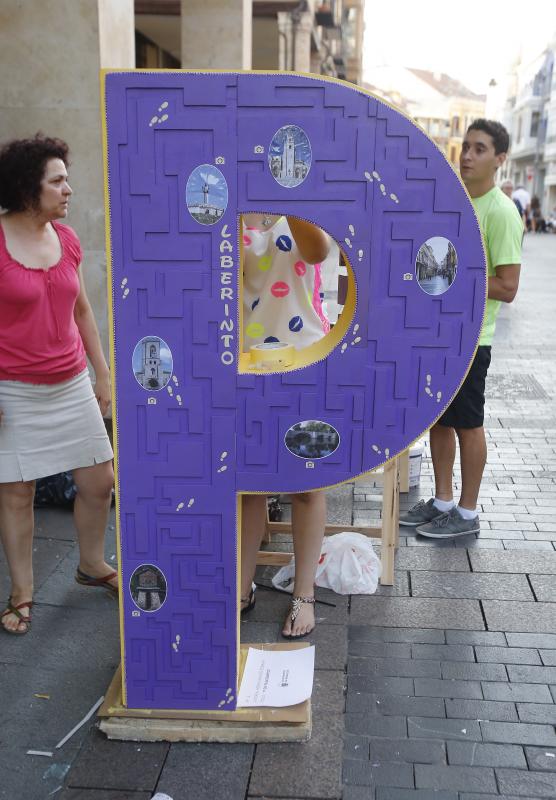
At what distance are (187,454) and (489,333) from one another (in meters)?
2.10

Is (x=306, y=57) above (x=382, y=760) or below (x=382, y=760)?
above

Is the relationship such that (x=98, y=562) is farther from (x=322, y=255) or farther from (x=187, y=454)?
(x=322, y=255)

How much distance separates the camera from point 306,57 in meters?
15.0

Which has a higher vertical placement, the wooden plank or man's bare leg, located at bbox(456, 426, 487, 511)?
man's bare leg, located at bbox(456, 426, 487, 511)

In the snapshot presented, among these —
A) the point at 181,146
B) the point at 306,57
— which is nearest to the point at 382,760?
the point at 181,146

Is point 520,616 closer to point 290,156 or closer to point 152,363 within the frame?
point 152,363

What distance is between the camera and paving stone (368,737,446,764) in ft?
8.57

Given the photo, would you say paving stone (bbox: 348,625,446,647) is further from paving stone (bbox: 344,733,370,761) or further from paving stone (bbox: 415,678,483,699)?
paving stone (bbox: 344,733,370,761)

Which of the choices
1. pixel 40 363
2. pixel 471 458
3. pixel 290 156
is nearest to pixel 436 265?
pixel 290 156

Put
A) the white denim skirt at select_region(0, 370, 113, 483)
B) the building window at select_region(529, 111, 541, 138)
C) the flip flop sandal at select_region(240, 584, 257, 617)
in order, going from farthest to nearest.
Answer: the building window at select_region(529, 111, 541, 138) → the flip flop sandal at select_region(240, 584, 257, 617) → the white denim skirt at select_region(0, 370, 113, 483)

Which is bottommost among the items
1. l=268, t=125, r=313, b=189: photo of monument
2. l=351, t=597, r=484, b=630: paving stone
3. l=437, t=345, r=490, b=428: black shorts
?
l=351, t=597, r=484, b=630: paving stone

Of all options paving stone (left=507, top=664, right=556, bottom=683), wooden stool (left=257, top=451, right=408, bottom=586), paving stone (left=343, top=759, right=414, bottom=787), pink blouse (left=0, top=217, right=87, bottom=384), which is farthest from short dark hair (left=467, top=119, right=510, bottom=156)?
paving stone (left=343, top=759, right=414, bottom=787)

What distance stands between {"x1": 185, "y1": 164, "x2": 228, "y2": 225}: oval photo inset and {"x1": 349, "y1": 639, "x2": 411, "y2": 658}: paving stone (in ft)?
5.73

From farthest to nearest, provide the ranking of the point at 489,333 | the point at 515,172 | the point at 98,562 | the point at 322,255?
the point at 515,172, the point at 489,333, the point at 98,562, the point at 322,255
